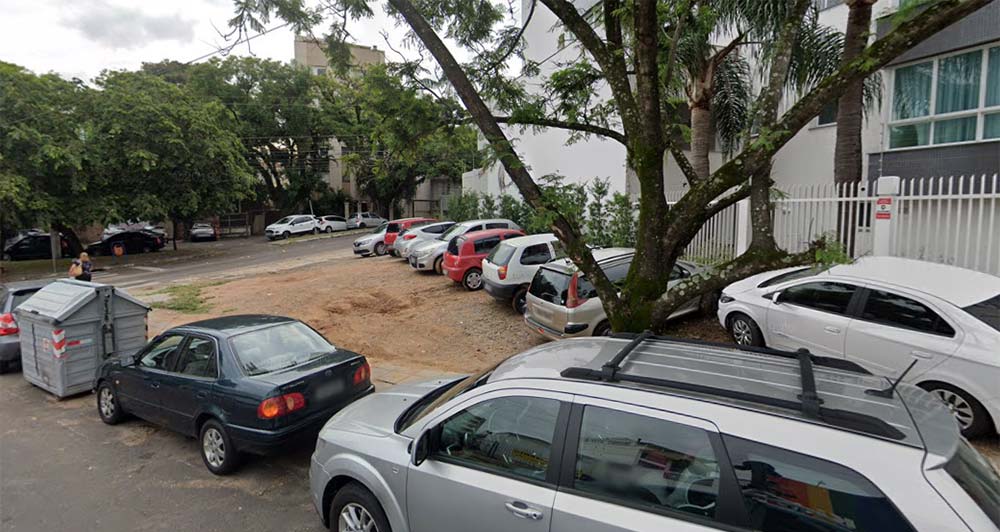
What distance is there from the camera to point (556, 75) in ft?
20.7

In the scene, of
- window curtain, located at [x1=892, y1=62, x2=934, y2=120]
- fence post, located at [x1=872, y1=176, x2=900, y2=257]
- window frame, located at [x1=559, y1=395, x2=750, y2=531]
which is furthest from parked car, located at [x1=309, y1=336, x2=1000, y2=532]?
window curtain, located at [x1=892, y1=62, x2=934, y2=120]

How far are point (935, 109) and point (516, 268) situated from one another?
8886mm

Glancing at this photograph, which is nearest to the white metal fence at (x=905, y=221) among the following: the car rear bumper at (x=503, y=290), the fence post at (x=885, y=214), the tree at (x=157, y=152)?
the fence post at (x=885, y=214)

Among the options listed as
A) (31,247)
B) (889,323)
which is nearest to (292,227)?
(31,247)

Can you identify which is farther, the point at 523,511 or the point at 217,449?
the point at 217,449

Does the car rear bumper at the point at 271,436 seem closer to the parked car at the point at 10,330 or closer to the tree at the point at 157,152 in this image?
the parked car at the point at 10,330

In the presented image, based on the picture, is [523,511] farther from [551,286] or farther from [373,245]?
[373,245]

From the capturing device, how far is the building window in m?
9.62

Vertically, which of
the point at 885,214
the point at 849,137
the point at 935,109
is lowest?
the point at 885,214

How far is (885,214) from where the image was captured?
23.8ft

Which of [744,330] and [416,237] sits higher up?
[416,237]

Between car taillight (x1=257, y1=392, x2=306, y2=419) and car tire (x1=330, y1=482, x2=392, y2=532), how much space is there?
1.50m

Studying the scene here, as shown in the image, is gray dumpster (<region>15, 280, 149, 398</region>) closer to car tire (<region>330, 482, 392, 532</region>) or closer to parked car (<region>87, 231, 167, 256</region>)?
car tire (<region>330, 482, 392, 532</region>)

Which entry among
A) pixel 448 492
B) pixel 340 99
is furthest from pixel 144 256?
pixel 448 492
